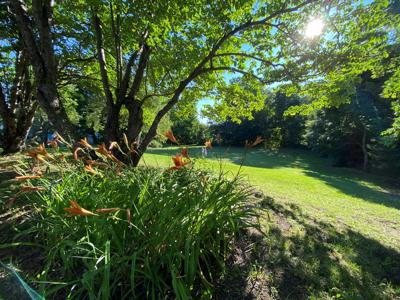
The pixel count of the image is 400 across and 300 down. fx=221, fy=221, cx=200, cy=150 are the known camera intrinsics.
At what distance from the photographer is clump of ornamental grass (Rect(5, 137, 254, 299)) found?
1438mm

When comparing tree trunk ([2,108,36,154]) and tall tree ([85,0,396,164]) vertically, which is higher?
tall tree ([85,0,396,164])

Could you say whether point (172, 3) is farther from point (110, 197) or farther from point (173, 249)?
point (173, 249)

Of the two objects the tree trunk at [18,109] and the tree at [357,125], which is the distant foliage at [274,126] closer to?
the tree at [357,125]

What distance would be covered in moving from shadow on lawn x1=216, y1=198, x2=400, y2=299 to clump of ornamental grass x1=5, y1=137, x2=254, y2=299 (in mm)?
264

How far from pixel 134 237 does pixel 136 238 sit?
0.02m

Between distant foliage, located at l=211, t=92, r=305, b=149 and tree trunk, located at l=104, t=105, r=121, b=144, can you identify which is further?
distant foliage, located at l=211, t=92, r=305, b=149

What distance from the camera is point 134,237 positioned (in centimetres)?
164

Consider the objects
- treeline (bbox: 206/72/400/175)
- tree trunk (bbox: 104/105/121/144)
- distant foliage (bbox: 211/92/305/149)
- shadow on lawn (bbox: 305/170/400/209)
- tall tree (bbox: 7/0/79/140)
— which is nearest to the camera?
tall tree (bbox: 7/0/79/140)

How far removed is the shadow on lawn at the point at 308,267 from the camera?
1788mm

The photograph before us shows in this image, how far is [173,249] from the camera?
5.03 feet

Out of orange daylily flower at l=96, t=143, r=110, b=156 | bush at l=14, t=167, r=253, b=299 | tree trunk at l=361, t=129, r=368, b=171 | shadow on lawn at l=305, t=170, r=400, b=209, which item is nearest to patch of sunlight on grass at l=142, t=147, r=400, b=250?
shadow on lawn at l=305, t=170, r=400, b=209

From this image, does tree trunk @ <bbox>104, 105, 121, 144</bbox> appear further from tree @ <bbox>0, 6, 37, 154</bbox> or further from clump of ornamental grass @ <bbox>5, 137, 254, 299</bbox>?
Result: tree @ <bbox>0, 6, 37, 154</bbox>

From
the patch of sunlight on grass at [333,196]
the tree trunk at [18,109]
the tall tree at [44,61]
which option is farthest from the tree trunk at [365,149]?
the tree trunk at [18,109]

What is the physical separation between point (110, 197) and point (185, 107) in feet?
17.8
